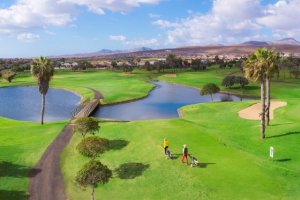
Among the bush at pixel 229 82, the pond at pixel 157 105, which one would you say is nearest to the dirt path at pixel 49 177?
the pond at pixel 157 105

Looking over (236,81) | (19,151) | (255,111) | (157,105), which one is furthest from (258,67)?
(236,81)

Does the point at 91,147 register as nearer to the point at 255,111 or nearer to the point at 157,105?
the point at 255,111

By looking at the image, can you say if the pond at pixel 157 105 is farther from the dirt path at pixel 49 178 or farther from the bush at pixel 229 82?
the dirt path at pixel 49 178

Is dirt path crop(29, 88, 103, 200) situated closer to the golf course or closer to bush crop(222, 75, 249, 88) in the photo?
the golf course

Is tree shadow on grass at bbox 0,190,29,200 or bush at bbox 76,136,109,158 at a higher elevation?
bush at bbox 76,136,109,158

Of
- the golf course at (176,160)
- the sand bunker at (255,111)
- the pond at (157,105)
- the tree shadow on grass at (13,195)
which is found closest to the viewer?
the golf course at (176,160)

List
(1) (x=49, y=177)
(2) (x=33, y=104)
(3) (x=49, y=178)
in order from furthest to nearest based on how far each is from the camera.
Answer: (2) (x=33, y=104)
(1) (x=49, y=177)
(3) (x=49, y=178)

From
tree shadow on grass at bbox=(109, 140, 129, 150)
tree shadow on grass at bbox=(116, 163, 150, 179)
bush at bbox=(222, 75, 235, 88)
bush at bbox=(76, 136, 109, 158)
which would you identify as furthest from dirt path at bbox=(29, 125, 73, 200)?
bush at bbox=(222, 75, 235, 88)

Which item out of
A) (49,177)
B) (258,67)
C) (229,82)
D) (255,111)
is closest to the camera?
(49,177)
